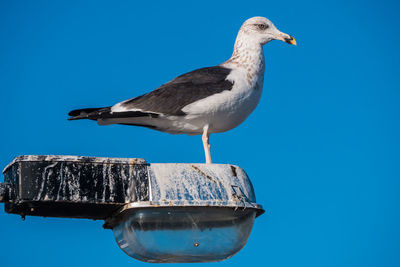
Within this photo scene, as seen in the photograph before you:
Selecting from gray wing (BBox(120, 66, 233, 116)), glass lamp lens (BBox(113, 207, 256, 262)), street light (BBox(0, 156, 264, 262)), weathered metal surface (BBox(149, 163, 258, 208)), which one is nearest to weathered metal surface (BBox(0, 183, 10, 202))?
street light (BBox(0, 156, 264, 262))

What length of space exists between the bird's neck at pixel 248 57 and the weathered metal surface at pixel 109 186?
227 centimetres

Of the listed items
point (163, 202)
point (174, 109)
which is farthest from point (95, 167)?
point (174, 109)

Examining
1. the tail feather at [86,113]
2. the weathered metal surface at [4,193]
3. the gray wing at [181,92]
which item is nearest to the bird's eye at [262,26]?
the gray wing at [181,92]

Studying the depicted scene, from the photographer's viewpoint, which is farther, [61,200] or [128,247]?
[128,247]

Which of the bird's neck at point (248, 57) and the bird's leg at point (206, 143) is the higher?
the bird's neck at point (248, 57)

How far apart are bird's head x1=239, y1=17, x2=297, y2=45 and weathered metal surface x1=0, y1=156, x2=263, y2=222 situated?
2797 mm

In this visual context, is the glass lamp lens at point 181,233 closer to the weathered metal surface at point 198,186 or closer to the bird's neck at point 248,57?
the weathered metal surface at point 198,186

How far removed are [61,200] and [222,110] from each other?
2.28 m

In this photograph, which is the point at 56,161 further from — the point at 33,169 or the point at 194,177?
the point at 194,177

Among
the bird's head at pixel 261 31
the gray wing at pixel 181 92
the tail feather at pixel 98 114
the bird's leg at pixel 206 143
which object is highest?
the bird's head at pixel 261 31

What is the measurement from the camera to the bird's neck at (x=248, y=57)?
6.30m

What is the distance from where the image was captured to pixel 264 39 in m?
6.71

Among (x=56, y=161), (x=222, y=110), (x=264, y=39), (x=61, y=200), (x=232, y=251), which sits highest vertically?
(x=264, y=39)

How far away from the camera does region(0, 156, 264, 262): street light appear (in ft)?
12.7
